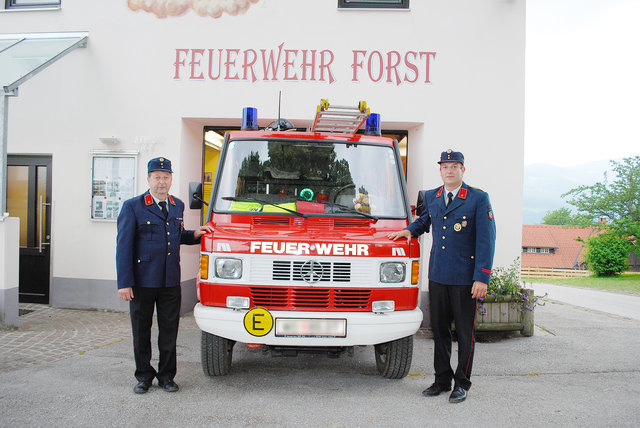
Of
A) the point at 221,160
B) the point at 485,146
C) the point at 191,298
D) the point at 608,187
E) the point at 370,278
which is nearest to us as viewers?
the point at 370,278

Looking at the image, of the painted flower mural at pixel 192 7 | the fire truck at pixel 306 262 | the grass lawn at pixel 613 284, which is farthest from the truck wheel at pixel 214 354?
the grass lawn at pixel 613 284

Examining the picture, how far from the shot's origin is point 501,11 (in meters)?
7.80

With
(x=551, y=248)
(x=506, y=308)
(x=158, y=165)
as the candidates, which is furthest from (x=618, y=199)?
(x=551, y=248)

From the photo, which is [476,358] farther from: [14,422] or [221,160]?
[14,422]

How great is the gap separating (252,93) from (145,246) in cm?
416

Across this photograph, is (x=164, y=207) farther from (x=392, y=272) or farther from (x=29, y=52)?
(x=29, y=52)

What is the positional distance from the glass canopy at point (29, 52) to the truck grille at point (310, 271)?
16.9 feet

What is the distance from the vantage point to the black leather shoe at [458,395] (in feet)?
14.8

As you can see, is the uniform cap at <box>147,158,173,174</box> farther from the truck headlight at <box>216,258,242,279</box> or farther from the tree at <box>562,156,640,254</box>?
the tree at <box>562,156,640,254</box>

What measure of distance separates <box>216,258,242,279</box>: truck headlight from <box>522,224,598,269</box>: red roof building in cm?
7405

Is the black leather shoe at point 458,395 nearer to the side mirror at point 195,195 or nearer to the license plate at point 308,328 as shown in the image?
the license plate at point 308,328

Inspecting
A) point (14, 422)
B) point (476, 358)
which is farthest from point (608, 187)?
point (14, 422)

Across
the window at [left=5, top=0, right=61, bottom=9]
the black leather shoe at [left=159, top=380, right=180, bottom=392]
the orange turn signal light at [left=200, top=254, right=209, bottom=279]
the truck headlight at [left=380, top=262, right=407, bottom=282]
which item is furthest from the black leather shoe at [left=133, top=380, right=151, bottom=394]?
the window at [left=5, top=0, right=61, bottom=9]

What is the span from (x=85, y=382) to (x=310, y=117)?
192 inches
